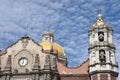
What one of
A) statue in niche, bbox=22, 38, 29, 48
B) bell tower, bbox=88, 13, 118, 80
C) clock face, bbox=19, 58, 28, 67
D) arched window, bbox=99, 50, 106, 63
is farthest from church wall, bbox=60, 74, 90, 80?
statue in niche, bbox=22, 38, 29, 48

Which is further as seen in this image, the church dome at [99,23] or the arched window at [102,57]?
the church dome at [99,23]

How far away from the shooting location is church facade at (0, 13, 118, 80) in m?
42.5

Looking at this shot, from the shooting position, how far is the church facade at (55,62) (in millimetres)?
42516

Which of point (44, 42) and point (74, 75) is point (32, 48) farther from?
point (44, 42)

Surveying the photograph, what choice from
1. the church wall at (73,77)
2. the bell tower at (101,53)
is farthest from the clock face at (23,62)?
the bell tower at (101,53)

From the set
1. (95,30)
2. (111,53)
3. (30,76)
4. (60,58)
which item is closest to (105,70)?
(111,53)

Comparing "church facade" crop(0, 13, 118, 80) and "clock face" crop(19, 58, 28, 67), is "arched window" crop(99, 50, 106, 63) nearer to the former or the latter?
"church facade" crop(0, 13, 118, 80)

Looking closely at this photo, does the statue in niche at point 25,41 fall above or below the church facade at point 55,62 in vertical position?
above

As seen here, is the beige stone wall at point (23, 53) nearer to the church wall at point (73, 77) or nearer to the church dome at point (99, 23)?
the church wall at point (73, 77)

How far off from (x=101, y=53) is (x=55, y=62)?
5702mm

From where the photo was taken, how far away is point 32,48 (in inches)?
1761

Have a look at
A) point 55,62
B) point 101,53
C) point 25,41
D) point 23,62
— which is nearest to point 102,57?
point 101,53

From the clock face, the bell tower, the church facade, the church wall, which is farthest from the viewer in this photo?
the clock face

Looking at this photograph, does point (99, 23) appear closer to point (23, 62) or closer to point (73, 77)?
point (73, 77)
